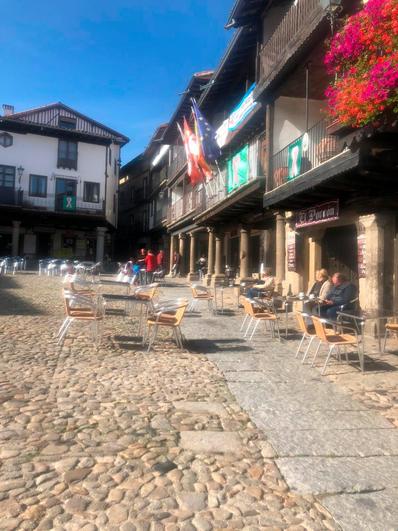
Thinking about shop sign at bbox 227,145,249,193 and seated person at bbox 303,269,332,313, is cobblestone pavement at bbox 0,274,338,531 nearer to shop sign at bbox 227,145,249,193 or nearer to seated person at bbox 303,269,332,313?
seated person at bbox 303,269,332,313

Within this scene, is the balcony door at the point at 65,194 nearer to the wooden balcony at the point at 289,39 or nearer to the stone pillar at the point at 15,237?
the stone pillar at the point at 15,237

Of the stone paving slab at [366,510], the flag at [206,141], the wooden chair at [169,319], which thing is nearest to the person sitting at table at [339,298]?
the wooden chair at [169,319]

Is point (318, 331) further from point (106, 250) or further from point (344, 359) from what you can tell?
point (106, 250)

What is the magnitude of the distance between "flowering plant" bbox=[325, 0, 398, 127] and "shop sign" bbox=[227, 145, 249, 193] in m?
7.10

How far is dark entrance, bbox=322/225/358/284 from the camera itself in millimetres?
11125

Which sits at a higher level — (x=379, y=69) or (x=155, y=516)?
(x=379, y=69)

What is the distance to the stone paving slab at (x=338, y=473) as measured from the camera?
122 inches

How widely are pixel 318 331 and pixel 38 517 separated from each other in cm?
439

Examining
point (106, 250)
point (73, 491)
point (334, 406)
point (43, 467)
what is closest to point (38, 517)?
point (73, 491)

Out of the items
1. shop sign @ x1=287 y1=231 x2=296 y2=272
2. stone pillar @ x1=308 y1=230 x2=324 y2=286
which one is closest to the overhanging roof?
shop sign @ x1=287 y1=231 x2=296 y2=272

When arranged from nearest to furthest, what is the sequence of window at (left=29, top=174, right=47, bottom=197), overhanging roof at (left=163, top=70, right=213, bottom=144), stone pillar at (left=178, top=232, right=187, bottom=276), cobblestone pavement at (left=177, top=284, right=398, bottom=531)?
cobblestone pavement at (left=177, top=284, right=398, bottom=531), overhanging roof at (left=163, top=70, right=213, bottom=144), stone pillar at (left=178, top=232, right=187, bottom=276), window at (left=29, top=174, right=47, bottom=197)

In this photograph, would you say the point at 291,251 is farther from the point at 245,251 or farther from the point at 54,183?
the point at 54,183

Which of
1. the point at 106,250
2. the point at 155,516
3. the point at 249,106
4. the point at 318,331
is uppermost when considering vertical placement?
the point at 249,106

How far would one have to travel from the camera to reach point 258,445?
3789 mm
